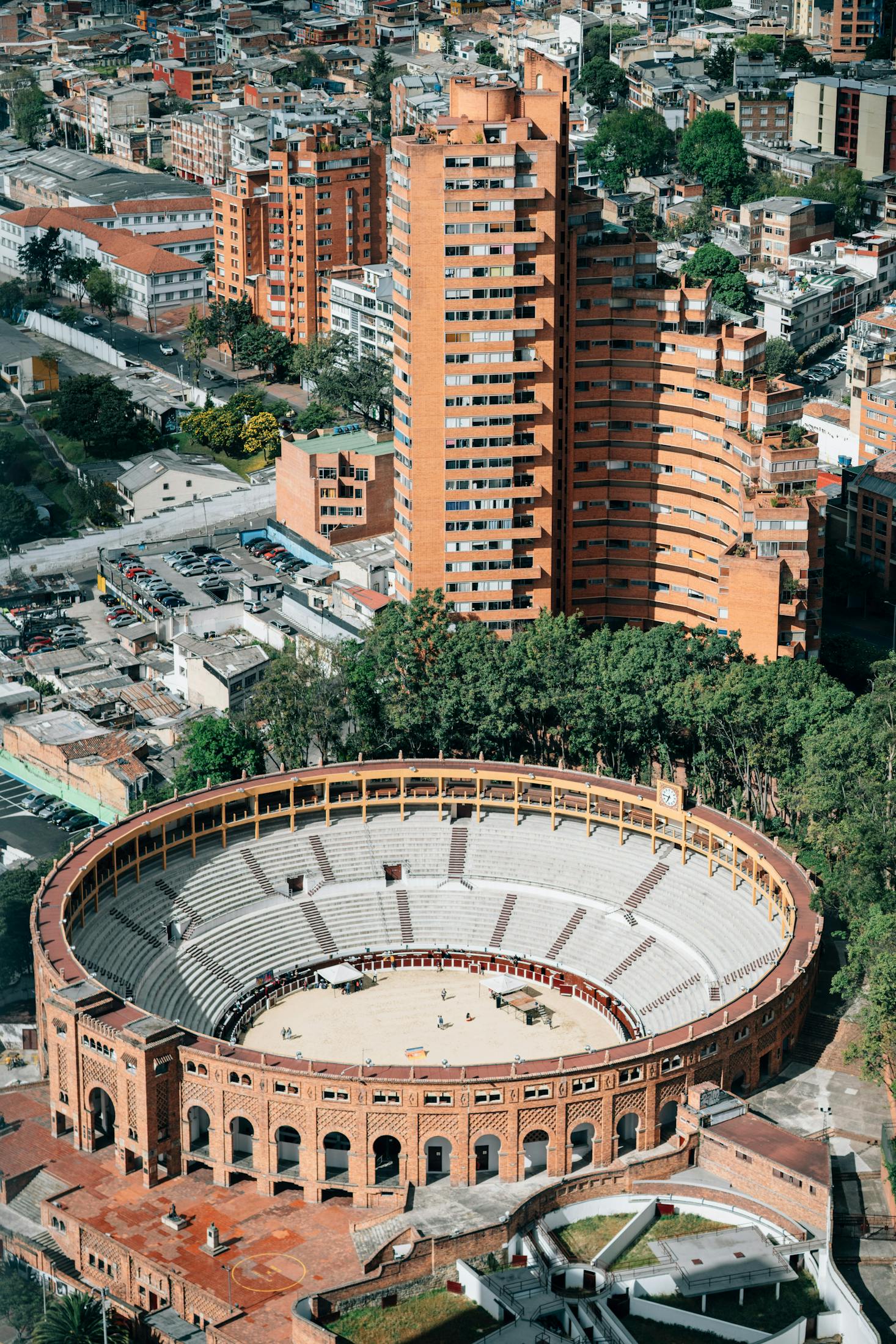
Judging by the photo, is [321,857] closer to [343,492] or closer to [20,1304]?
[20,1304]

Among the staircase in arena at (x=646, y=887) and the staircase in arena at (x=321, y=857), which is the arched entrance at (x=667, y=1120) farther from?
the staircase in arena at (x=321, y=857)

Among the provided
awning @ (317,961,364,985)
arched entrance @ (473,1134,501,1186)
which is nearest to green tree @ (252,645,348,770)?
awning @ (317,961,364,985)

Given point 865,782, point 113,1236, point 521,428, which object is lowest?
point 113,1236

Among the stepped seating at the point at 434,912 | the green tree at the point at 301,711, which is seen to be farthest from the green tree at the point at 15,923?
the green tree at the point at 301,711

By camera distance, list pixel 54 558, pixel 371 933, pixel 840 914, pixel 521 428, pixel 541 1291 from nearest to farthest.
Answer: pixel 541 1291
pixel 840 914
pixel 371 933
pixel 521 428
pixel 54 558

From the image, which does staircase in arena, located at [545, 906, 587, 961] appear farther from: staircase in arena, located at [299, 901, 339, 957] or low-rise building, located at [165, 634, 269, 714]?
low-rise building, located at [165, 634, 269, 714]

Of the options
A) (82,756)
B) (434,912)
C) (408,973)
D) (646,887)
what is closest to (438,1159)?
(408,973)

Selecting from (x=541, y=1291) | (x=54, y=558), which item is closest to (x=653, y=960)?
(x=541, y=1291)

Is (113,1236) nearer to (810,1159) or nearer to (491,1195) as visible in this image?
(491,1195)
